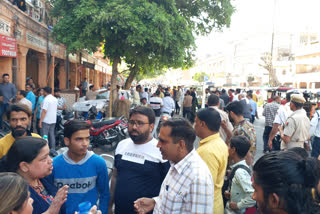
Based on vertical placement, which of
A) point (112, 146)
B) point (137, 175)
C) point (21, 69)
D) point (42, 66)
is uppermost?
point (42, 66)

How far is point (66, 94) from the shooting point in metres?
12.4

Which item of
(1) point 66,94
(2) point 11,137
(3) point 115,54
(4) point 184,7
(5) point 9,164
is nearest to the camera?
(5) point 9,164

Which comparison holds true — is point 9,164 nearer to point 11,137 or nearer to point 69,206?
point 69,206

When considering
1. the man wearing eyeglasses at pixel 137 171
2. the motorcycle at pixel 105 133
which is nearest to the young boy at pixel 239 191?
the man wearing eyeglasses at pixel 137 171

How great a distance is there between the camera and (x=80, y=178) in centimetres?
247

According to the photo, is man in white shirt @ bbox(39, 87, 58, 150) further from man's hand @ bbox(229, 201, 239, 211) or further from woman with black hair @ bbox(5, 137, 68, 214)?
man's hand @ bbox(229, 201, 239, 211)

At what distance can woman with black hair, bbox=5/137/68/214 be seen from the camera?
1934 millimetres

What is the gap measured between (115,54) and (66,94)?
11.0 feet

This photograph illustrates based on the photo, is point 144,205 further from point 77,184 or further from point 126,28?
point 126,28

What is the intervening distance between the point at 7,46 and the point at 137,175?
29.2 feet

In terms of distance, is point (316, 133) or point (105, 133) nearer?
point (316, 133)

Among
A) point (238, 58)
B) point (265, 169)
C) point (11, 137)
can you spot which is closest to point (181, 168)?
point (265, 169)

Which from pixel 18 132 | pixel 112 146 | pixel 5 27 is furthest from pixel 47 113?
pixel 5 27

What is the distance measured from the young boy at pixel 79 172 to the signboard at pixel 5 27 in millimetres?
8530
